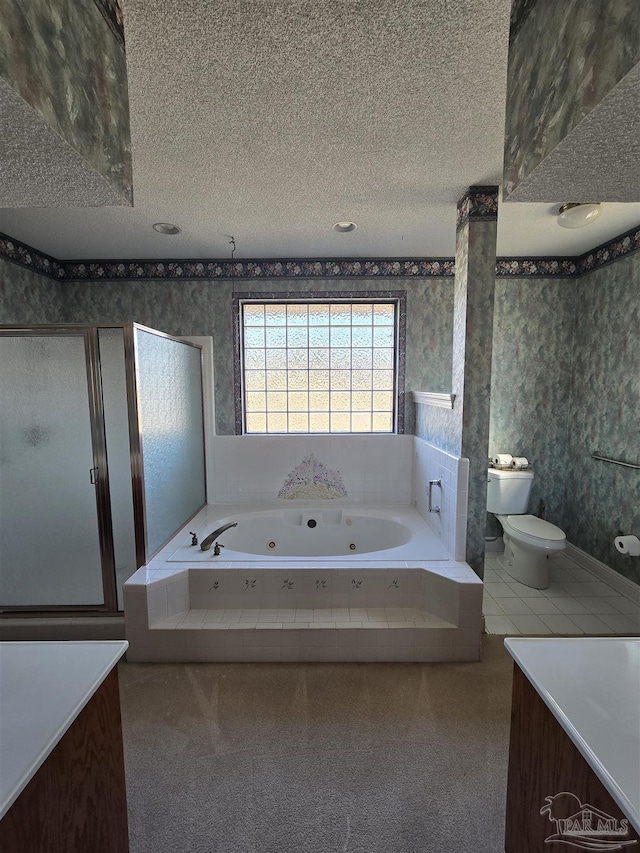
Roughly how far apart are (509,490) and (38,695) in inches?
122

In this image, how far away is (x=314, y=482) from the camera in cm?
327

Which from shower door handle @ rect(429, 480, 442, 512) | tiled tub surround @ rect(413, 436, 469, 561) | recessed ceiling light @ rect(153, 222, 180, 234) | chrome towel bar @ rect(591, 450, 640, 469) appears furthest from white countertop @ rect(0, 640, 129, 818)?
chrome towel bar @ rect(591, 450, 640, 469)

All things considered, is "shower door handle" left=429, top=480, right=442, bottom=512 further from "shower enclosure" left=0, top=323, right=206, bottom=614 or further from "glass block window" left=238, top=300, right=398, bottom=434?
"shower enclosure" left=0, top=323, right=206, bottom=614

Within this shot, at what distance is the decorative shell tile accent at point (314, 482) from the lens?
10.7 ft

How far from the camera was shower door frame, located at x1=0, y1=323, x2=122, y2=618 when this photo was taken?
7.16 ft

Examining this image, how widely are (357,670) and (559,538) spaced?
1.72 meters

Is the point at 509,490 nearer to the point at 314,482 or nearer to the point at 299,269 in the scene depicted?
the point at 314,482

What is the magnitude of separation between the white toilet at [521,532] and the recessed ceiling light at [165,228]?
2.94 meters

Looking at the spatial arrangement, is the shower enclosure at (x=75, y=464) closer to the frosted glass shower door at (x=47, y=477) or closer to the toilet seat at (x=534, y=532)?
the frosted glass shower door at (x=47, y=477)

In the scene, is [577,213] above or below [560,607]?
above

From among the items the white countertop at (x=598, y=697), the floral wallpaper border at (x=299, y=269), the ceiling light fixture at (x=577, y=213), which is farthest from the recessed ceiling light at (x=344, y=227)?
the white countertop at (x=598, y=697)

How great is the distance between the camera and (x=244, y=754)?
1521mm

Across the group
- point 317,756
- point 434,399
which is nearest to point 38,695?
point 317,756

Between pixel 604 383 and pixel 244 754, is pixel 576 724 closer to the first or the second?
pixel 244 754
